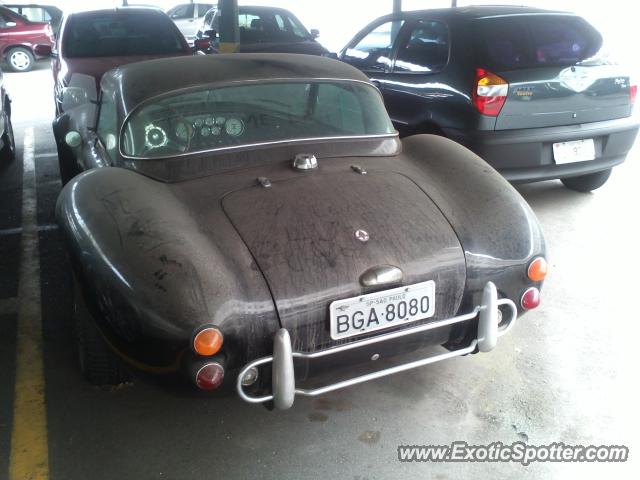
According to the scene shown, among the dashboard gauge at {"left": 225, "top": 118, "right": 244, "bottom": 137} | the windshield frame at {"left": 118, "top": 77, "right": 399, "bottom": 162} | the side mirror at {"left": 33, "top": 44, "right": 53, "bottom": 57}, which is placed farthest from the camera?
the side mirror at {"left": 33, "top": 44, "right": 53, "bottom": 57}

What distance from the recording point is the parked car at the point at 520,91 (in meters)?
4.52

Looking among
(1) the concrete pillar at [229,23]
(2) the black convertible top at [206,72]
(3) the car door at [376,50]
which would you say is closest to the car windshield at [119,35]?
(1) the concrete pillar at [229,23]

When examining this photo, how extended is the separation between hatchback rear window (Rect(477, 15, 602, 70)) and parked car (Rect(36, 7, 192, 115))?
13.1 ft

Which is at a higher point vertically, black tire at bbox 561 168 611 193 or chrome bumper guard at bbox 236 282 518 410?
chrome bumper guard at bbox 236 282 518 410

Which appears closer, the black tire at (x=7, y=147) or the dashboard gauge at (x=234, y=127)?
the dashboard gauge at (x=234, y=127)

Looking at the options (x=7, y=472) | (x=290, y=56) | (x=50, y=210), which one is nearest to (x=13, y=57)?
(x=50, y=210)

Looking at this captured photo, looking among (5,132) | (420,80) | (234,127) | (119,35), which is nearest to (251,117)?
(234,127)

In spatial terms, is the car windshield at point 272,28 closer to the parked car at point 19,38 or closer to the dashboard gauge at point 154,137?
the parked car at point 19,38

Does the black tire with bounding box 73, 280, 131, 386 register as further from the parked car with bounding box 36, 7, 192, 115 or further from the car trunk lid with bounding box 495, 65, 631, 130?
the parked car with bounding box 36, 7, 192, 115

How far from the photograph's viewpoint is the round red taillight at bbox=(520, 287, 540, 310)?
2660mm

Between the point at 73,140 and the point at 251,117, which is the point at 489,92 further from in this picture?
the point at 73,140

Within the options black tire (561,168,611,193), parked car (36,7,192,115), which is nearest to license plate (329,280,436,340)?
black tire (561,168,611,193)

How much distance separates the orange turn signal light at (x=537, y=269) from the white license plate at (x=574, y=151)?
233 centimetres

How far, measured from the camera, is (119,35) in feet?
23.3
